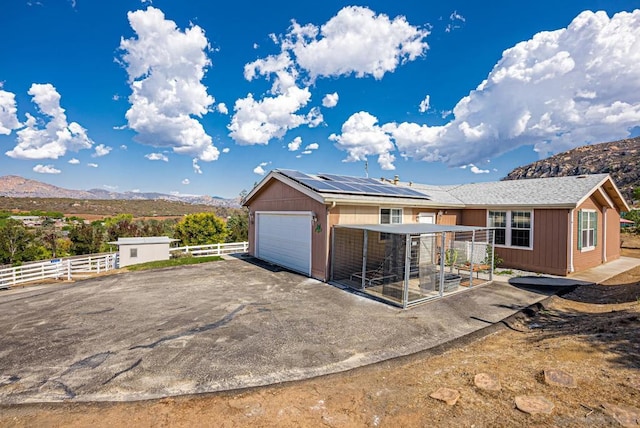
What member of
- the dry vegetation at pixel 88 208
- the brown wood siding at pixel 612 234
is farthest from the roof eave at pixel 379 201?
the dry vegetation at pixel 88 208

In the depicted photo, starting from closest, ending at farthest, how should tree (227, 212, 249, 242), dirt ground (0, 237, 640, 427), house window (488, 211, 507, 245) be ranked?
dirt ground (0, 237, 640, 427) → house window (488, 211, 507, 245) → tree (227, 212, 249, 242)

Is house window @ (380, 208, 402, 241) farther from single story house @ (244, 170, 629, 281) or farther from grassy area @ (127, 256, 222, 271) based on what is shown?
grassy area @ (127, 256, 222, 271)

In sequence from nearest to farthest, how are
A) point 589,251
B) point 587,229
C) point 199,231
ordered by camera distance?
point 587,229, point 589,251, point 199,231

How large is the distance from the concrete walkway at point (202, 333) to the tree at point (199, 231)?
13761 millimetres

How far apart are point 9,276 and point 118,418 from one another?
15512mm

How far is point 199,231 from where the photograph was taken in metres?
24.2

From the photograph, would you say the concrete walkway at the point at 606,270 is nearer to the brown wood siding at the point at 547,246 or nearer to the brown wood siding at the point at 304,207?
the brown wood siding at the point at 547,246

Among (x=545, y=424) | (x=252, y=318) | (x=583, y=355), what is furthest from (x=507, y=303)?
(x=252, y=318)

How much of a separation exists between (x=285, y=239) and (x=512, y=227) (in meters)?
9.78

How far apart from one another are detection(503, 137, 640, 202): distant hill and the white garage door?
5060 centimetres

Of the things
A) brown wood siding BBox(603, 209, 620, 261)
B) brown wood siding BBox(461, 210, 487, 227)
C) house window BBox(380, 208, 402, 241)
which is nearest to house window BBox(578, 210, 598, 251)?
brown wood siding BBox(603, 209, 620, 261)

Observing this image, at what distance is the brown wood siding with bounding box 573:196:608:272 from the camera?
11688 mm

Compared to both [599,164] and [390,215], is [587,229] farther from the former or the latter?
[599,164]

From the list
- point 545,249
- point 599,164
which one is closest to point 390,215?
point 545,249
